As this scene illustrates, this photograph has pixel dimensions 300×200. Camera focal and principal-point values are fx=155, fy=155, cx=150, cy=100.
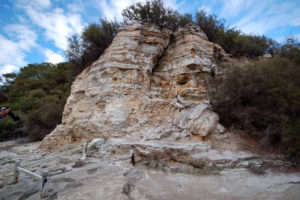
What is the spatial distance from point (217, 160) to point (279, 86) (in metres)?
3.01

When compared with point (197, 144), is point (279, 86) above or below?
above

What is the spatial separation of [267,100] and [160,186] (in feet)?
14.3

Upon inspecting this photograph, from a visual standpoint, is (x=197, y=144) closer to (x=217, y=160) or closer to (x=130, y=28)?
(x=217, y=160)

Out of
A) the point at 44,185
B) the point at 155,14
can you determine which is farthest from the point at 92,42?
the point at 44,185

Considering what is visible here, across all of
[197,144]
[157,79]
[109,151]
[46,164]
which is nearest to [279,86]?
[197,144]

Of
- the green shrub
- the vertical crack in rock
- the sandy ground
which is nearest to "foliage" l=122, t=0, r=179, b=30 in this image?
the vertical crack in rock

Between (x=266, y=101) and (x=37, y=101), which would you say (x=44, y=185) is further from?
(x=37, y=101)

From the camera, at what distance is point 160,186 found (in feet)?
10.8

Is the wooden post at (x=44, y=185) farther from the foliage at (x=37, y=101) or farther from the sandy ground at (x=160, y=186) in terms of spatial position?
the foliage at (x=37, y=101)

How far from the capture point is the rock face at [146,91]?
5.81 m

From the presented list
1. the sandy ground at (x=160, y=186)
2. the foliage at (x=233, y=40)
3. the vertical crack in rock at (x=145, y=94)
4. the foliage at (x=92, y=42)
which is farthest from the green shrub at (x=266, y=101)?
the foliage at (x=92, y=42)

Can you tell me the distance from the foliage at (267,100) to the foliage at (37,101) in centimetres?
1038

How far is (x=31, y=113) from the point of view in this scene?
1242 centimetres

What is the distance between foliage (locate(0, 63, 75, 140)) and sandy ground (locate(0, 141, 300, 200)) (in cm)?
882
